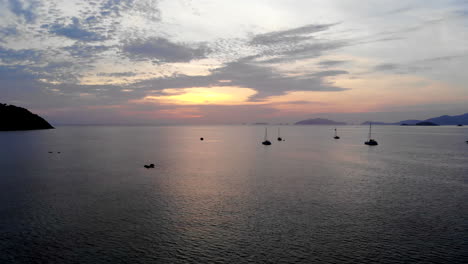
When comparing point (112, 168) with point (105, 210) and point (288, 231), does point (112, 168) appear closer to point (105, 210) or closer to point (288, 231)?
point (105, 210)

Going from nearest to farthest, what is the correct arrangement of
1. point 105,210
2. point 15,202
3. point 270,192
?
point 105,210 < point 15,202 < point 270,192

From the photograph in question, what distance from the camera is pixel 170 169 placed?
239 feet

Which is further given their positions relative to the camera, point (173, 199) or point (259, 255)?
point (173, 199)

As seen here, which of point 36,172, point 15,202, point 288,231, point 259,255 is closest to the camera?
point 259,255

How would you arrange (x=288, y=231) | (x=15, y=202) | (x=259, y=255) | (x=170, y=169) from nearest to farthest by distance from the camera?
(x=259, y=255)
(x=288, y=231)
(x=15, y=202)
(x=170, y=169)

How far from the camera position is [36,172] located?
6550cm

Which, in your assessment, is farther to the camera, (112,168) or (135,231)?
(112,168)

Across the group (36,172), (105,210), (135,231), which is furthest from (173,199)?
(36,172)

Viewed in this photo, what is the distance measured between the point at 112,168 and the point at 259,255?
58470 mm


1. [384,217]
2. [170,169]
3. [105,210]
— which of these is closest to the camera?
[384,217]

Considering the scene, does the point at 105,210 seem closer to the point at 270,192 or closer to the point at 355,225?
the point at 270,192

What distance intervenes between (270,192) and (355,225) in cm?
1762

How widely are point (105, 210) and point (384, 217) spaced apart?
34.2 m

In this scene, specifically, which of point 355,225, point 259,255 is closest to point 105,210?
point 259,255
